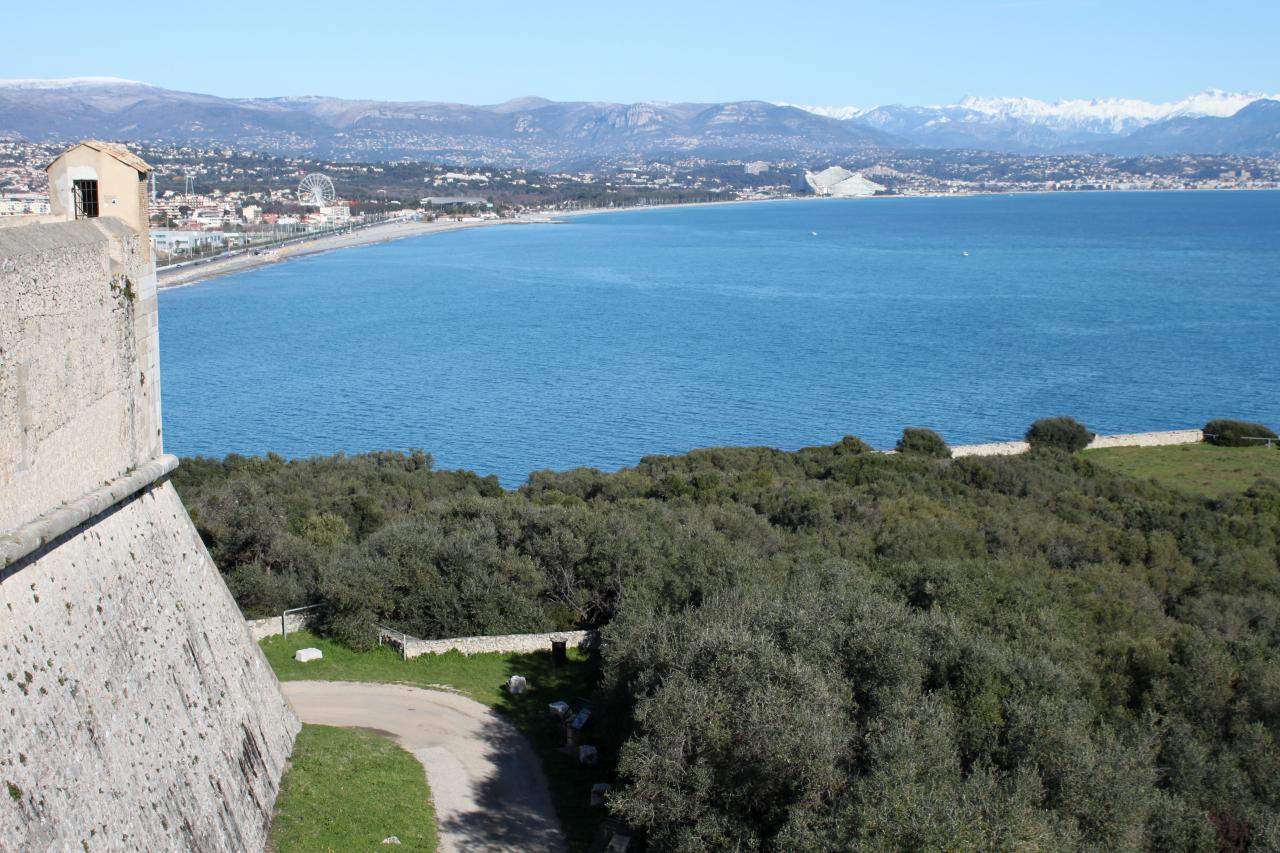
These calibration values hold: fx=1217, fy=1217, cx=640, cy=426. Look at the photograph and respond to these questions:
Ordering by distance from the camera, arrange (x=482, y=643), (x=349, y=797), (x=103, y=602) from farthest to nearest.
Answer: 1. (x=482, y=643)
2. (x=349, y=797)
3. (x=103, y=602)

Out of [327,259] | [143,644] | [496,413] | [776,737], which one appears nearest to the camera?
[143,644]

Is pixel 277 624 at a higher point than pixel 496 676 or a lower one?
higher

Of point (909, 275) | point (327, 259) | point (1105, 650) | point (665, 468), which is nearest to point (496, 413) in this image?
point (665, 468)

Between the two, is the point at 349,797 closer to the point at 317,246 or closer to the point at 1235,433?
the point at 1235,433

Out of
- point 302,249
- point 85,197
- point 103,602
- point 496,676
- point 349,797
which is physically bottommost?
point 302,249

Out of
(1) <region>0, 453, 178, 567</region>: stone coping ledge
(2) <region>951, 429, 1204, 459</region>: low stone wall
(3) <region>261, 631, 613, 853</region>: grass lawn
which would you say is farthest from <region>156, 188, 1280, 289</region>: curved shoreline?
(1) <region>0, 453, 178, 567</region>: stone coping ledge

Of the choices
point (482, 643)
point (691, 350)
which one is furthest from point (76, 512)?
point (691, 350)

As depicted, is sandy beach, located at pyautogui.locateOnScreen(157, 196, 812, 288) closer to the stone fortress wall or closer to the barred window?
the barred window

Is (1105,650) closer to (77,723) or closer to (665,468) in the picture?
(77,723)
